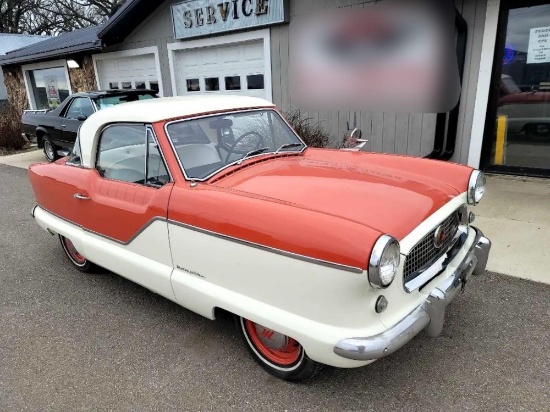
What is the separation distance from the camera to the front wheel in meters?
2.40

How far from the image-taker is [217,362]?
8.94 ft

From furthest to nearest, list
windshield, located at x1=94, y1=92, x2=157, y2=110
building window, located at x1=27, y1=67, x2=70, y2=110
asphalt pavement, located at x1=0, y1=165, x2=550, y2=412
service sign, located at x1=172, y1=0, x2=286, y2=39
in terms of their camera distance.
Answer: building window, located at x1=27, y1=67, x2=70, y2=110 → windshield, located at x1=94, y1=92, x2=157, y2=110 → service sign, located at x1=172, y1=0, x2=286, y2=39 → asphalt pavement, located at x1=0, y1=165, x2=550, y2=412

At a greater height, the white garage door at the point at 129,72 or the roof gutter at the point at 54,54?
the roof gutter at the point at 54,54

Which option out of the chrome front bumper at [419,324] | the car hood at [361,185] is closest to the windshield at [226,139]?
the car hood at [361,185]

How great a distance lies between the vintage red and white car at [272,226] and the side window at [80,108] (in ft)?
16.0

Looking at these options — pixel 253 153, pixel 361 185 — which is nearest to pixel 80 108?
pixel 253 153

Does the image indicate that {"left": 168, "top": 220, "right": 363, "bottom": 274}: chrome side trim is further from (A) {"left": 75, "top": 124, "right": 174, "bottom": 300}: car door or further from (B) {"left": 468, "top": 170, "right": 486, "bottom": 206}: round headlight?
(B) {"left": 468, "top": 170, "right": 486, "bottom": 206}: round headlight

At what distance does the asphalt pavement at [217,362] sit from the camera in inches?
93.4

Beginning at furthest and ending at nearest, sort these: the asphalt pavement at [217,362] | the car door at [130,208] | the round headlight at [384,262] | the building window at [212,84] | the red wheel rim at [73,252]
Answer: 1. the building window at [212,84]
2. the red wheel rim at [73,252]
3. the car door at [130,208]
4. the asphalt pavement at [217,362]
5. the round headlight at [384,262]

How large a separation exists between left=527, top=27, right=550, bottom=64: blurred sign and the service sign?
13.3 feet

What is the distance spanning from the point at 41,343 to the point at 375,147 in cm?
587

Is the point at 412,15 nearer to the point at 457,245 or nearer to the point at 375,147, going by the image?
the point at 375,147

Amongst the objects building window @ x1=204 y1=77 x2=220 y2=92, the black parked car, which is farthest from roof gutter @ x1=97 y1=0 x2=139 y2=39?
the black parked car

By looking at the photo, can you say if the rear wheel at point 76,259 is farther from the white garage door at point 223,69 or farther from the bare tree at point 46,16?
the bare tree at point 46,16
